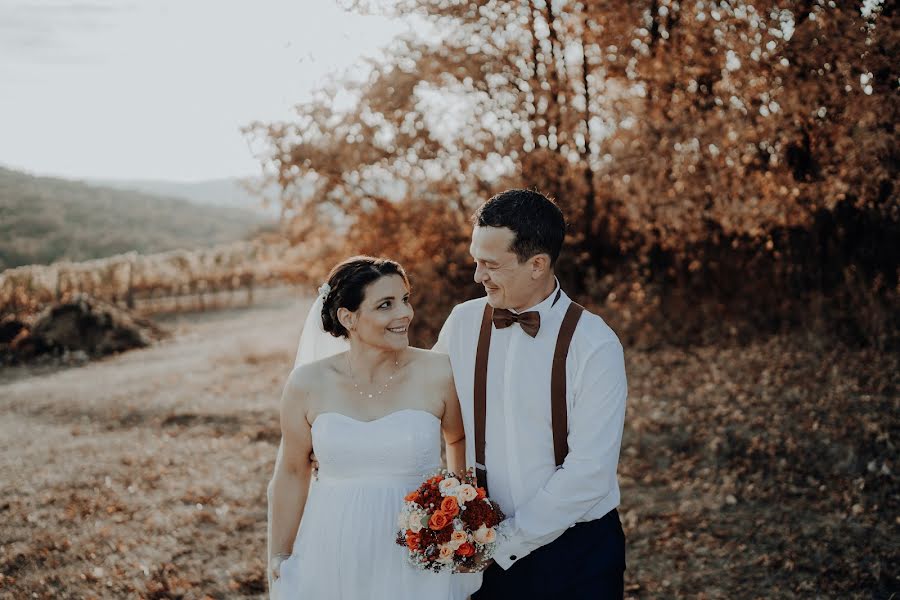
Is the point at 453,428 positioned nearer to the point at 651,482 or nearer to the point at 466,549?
the point at 466,549

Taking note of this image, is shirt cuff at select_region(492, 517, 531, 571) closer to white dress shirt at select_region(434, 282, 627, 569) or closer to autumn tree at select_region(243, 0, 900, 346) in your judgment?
white dress shirt at select_region(434, 282, 627, 569)

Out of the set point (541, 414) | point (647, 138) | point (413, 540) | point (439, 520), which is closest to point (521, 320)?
point (541, 414)

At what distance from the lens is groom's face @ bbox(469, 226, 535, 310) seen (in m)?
2.62

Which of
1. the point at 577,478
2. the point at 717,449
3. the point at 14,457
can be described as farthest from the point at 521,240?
the point at 14,457

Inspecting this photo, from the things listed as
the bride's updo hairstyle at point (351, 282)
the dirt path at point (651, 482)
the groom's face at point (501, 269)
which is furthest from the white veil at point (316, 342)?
the dirt path at point (651, 482)

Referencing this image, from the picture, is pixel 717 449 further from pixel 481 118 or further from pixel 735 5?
pixel 481 118

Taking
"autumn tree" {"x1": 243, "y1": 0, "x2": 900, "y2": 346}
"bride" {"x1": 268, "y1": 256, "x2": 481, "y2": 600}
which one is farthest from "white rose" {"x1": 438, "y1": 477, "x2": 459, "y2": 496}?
"autumn tree" {"x1": 243, "y1": 0, "x2": 900, "y2": 346}

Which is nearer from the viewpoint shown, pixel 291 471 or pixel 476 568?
pixel 476 568

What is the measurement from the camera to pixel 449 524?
2506mm

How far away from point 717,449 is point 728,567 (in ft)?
6.73

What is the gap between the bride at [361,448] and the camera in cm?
295

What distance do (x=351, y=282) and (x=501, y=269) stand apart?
0.75m

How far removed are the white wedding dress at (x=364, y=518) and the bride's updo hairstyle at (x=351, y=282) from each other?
1.49ft

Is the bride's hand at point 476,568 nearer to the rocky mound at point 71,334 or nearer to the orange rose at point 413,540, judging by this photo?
the orange rose at point 413,540
